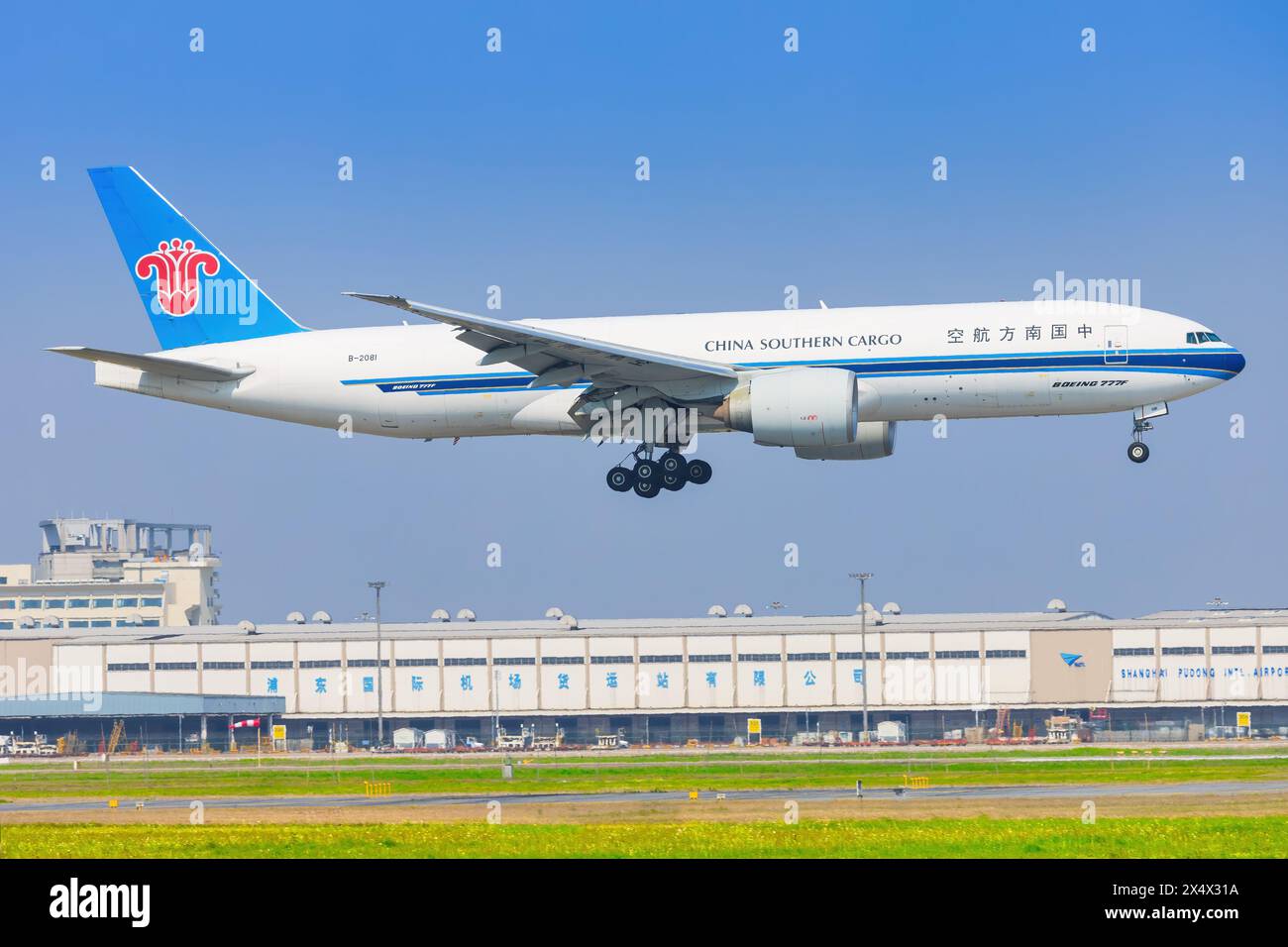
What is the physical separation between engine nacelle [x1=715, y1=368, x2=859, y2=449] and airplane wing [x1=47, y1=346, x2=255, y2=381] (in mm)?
16917

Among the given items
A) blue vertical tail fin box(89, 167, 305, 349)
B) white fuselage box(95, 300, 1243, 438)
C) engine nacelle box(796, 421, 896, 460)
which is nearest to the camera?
white fuselage box(95, 300, 1243, 438)

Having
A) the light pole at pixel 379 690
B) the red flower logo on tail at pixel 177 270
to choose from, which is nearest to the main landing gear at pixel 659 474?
the red flower logo on tail at pixel 177 270

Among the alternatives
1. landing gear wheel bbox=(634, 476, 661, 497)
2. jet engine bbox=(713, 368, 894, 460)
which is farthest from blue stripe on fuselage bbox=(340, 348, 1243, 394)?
landing gear wheel bbox=(634, 476, 661, 497)

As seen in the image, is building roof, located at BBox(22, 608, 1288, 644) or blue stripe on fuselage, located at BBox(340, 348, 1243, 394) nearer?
blue stripe on fuselage, located at BBox(340, 348, 1243, 394)

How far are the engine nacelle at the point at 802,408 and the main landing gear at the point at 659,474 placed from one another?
365 cm

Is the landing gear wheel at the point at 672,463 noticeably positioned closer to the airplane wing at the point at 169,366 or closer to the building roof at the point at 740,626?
the airplane wing at the point at 169,366

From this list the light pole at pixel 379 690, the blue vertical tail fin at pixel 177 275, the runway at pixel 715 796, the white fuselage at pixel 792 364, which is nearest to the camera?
the white fuselage at pixel 792 364

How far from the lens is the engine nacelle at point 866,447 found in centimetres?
5228

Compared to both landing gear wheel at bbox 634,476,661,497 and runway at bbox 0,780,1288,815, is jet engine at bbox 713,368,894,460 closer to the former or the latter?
landing gear wheel at bbox 634,476,661,497

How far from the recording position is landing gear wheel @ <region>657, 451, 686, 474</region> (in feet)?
176
